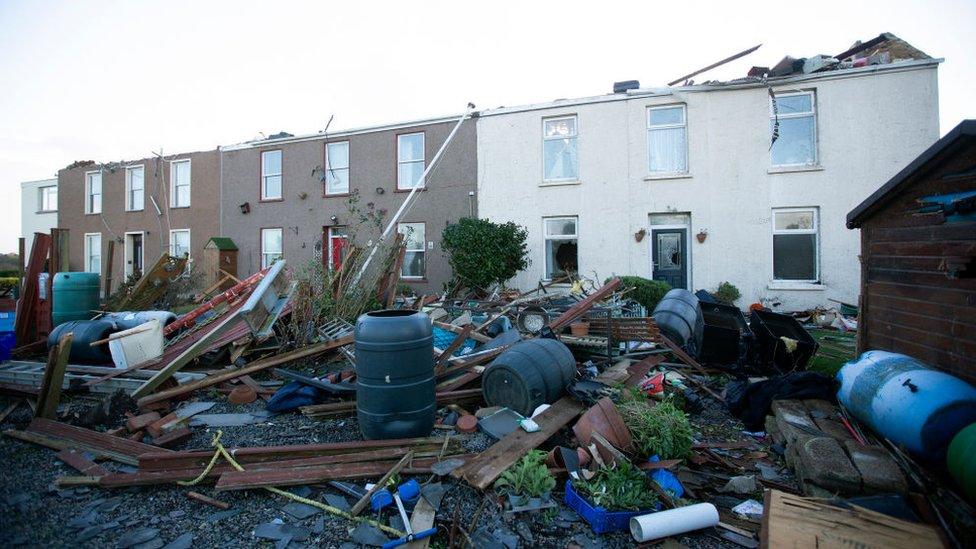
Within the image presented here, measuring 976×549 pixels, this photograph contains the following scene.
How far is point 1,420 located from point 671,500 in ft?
21.7

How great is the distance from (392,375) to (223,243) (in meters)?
15.2

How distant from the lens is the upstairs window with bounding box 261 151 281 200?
16.2 meters

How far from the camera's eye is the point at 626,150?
12.1m

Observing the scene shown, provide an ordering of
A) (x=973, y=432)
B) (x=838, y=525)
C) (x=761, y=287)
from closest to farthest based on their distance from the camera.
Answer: (x=838, y=525) → (x=973, y=432) → (x=761, y=287)

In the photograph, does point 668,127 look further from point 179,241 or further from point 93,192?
point 93,192

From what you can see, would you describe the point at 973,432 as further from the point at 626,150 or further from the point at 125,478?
the point at 626,150

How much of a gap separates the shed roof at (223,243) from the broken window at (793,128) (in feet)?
57.7

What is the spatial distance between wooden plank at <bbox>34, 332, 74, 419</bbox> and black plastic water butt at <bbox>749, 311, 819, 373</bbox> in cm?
842

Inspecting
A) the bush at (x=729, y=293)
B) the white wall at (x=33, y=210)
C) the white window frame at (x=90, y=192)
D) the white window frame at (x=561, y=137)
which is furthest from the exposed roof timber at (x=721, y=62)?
the white wall at (x=33, y=210)

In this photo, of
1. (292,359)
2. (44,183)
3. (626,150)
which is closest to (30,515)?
(292,359)

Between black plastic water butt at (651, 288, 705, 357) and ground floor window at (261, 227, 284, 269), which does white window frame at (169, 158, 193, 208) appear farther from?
black plastic water butt at (651, 288, 705, 357)

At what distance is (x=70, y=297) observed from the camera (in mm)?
8617

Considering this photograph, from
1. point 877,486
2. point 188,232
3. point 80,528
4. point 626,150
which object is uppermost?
point 626,150

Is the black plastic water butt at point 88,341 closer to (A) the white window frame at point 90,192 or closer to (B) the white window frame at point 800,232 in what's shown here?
(B) the white window frame at point 800,232
